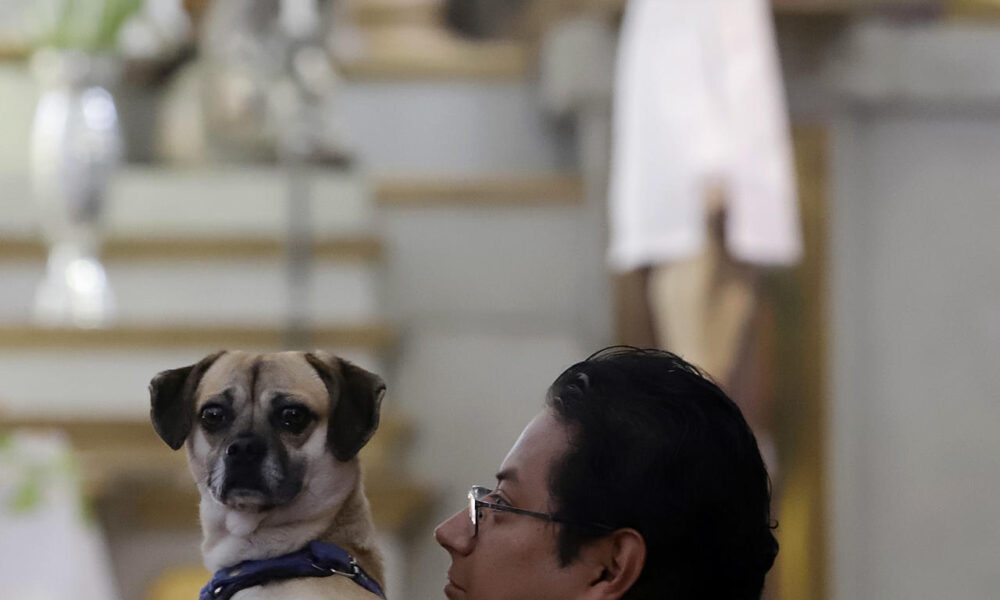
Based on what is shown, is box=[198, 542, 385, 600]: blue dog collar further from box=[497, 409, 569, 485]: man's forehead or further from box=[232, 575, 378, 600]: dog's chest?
box=[497, 409, 569, 485]: man's forehead

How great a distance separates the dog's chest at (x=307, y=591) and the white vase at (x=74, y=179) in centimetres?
279

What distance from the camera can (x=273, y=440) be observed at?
69 cm

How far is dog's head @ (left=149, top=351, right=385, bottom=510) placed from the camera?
0.69m

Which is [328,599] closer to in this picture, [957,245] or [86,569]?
[86,569]

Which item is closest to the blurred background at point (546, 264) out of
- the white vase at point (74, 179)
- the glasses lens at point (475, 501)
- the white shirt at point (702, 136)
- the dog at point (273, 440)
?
the white vase at point (74, 179)

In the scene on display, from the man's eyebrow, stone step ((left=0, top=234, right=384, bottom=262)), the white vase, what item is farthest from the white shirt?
the man's eyebrow

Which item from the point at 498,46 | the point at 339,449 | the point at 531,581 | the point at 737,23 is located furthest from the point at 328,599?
the point at 498,46

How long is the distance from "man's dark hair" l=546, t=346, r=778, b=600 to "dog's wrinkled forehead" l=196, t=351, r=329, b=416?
18 centimetres

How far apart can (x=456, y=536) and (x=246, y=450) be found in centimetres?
18

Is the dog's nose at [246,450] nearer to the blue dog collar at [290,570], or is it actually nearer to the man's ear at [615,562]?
the blue dog collar at [290,570]

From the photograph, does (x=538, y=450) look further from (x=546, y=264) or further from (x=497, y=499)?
(x=546, y=264)

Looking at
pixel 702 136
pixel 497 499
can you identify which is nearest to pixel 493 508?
pixel 497 499

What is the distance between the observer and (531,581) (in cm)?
83

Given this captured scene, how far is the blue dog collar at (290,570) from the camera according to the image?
67 centimetres
